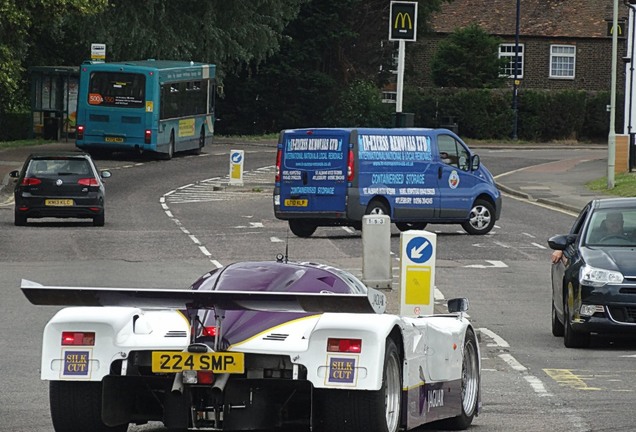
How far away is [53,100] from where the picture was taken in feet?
201

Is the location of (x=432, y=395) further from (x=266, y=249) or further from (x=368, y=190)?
(x=368, y=190)

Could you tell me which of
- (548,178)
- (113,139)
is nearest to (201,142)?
(113,139)

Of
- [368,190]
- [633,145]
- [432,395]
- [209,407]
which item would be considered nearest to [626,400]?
[432,395]

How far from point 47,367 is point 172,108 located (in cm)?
4627

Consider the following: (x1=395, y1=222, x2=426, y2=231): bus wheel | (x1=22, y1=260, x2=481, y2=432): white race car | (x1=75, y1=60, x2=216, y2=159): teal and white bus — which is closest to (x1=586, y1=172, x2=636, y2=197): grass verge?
(x1=395, y1=222, x2=426, y2=231): bus wheel

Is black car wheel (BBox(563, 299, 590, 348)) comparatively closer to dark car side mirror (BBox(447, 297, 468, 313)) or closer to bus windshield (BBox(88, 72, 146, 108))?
dark car side mirror (BBox(447, 297, 468, 313))

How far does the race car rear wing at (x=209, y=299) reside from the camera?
8.82 m

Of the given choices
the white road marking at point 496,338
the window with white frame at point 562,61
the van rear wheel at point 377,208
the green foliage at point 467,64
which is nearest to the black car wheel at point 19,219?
the van rear wheel at point 377,208

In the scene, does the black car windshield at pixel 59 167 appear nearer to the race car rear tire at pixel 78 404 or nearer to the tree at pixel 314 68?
the race car rear tire at pixel 78 404

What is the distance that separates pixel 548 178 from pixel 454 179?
70.6 ft

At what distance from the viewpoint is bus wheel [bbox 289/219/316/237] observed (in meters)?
32.2

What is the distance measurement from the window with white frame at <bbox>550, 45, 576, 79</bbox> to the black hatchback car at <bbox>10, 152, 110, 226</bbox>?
180 feet

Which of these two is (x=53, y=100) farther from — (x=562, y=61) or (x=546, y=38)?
(x=562, y=61)

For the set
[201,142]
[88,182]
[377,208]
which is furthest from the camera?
[201,142]
